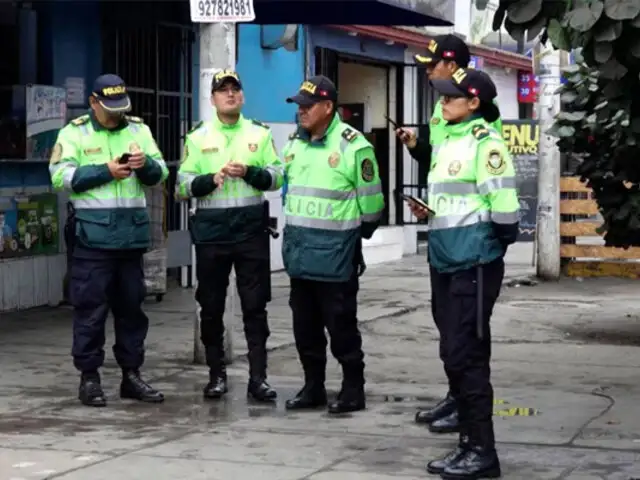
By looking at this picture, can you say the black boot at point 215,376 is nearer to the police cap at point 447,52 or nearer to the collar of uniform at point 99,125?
the collar of uniform at point 99,125

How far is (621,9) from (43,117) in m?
8.24

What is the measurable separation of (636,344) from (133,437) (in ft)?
18.0

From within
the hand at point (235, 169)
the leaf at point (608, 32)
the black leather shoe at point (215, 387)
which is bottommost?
the black leather shoe at point (215, 387)

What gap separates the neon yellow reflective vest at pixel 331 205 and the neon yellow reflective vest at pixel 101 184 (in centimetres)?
94

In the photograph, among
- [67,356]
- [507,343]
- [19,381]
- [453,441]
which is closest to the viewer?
[453,441]

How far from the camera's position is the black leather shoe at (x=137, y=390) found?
8742 millimetres

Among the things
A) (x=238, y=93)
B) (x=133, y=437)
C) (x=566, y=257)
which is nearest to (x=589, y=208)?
(x=566, y=257)

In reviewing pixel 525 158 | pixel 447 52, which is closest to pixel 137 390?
pixel 447 52

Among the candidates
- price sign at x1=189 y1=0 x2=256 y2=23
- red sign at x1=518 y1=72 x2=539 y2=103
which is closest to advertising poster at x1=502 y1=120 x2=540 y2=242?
red sign at x1=518 y1=72 x2=539 y2=103

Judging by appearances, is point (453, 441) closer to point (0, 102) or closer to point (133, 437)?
point (133, 437)

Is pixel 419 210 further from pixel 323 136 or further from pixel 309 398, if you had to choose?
pixel 309 398

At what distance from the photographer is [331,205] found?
27.0ft

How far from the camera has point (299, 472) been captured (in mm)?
6816

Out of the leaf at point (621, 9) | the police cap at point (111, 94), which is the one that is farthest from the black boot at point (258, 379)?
the leaf at point (621, 9)
